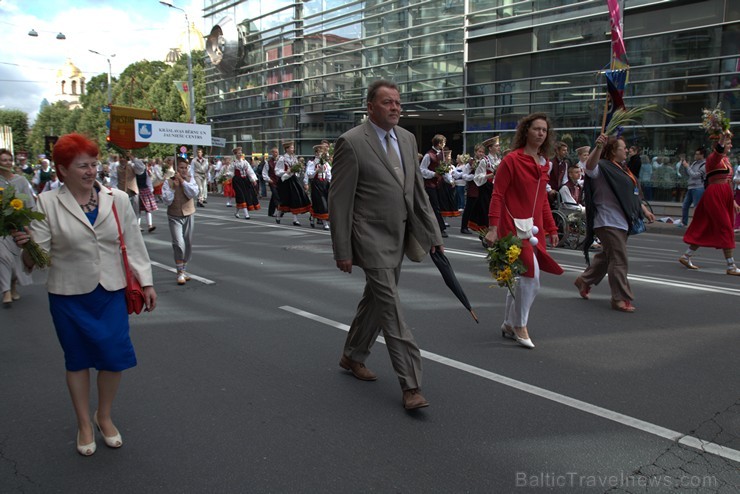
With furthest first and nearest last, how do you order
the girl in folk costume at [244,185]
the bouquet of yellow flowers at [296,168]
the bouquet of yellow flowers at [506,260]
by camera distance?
the girl in folk costume at [244,185], the bouquet of yellow flowers at [296,168], the bouquet of yellow flowers at [506,260]

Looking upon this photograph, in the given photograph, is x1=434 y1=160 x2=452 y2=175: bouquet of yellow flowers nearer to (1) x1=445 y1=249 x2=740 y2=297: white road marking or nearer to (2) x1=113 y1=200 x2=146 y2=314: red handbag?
(1) x1=445 y1=249 x2=740 y2=297: white road marking

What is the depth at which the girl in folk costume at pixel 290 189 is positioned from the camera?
1609 centimetres

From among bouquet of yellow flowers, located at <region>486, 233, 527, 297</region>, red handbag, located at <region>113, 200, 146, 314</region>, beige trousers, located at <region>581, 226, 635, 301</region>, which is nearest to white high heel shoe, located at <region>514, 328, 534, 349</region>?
bouquet of yellow flowers, located at <region>486, 233, 527, 297</region>

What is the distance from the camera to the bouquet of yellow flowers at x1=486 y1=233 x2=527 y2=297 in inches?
191

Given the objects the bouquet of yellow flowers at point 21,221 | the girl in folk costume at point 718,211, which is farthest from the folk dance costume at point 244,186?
the bouquet of yellow flowers at point 21,221

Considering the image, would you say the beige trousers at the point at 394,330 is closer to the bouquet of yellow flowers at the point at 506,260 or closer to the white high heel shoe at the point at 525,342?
the bouquet of yellow flowers at the point at 506,260

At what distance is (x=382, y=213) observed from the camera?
3.95 meters

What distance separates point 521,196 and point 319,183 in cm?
1073

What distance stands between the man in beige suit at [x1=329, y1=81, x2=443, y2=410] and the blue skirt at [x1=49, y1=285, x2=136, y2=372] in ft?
4.54

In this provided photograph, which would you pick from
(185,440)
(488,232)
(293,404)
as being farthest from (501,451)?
(488,232)

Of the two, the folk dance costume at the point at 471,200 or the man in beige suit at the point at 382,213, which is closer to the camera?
the man in beige suit at the point at 382,213

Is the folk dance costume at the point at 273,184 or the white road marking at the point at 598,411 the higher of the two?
the folk dance costume at the point at 273,184

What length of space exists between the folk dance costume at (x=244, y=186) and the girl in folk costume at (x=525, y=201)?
1270 cm

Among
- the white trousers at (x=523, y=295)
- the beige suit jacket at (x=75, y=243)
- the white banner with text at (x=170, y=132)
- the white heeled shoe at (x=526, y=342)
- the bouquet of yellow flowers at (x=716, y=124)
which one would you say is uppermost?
the white banner with text at (x=170, y=132)
